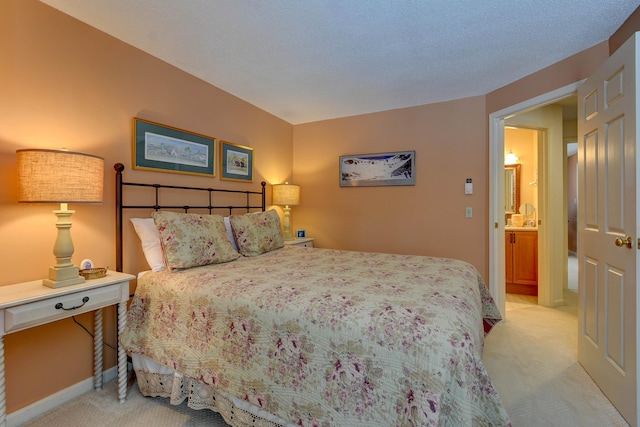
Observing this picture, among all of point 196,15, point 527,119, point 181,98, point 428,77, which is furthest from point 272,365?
point 527,119

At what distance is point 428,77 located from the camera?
2.73 m

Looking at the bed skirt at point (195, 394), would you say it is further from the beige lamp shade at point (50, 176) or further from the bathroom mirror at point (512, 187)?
the bathroom mirror at point (512, 187)

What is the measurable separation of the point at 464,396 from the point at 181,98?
2852 mm

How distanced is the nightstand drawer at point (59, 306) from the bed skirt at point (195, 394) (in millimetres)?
471

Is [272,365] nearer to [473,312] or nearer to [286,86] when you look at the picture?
[473,312]

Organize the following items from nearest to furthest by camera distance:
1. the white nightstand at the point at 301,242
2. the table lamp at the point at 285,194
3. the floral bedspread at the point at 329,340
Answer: the floral bedspread at the point at 329,340, the white nightstand at the point at 301,242, the table lamp at the point at 285,194

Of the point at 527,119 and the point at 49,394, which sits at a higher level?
the point at 527,119

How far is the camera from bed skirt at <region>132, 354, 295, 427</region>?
53.9 inches

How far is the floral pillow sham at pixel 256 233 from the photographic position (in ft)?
8.34

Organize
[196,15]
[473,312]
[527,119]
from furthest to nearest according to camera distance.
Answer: [527,119], [196,15], [473,312]

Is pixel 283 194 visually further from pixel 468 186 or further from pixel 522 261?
pixel 522 261

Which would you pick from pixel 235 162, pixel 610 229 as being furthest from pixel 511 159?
pixel 235 162

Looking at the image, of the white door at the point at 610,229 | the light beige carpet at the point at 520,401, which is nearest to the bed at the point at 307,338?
the light beige carpet at the point at 520,401

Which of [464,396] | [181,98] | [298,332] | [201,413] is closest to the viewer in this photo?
[464,396]
